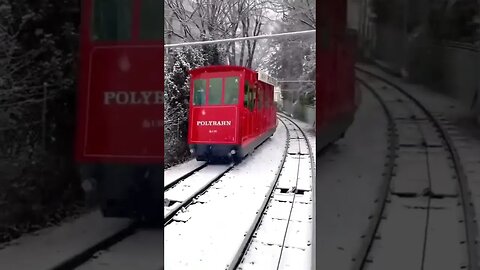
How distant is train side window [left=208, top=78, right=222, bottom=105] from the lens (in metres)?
2.67

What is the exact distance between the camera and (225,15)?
210 cm

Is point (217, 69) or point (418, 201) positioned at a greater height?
point (217, 69)

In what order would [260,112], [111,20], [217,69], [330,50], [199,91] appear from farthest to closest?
[260,112] → [199,91] → [217,69] → [111,20] → [330,50]

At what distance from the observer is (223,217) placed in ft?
6.84

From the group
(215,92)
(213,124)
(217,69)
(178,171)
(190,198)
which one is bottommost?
(190,198)

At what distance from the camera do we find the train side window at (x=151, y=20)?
1.59m

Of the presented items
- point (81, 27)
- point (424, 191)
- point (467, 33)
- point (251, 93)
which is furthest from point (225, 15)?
point (424, 191)

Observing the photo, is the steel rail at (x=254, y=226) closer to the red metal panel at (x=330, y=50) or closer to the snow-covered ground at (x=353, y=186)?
the snow-covered ground at (x=353, y=186)

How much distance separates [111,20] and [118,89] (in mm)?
284

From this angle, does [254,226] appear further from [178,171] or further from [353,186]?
[353,186]

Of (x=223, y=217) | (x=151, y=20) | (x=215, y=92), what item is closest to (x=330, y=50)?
(x=151, y=20)

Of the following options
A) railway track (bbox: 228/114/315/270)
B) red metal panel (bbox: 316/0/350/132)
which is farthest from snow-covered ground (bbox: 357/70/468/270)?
railway track (bbox: 228/114/315/270)

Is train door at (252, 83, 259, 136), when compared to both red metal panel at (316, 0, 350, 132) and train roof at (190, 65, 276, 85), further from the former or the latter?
red metal panel at (316, 0, 350, 132)

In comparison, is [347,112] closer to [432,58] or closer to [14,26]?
[432,58]
